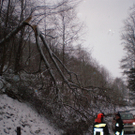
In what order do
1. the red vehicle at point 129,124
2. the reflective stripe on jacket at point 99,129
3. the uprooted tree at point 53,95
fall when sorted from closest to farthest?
the reflective stripe on jacket at point 99,129 → the uprooted tree at point 53,95 → the red vehicle at point 129,124

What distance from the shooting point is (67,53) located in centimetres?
1391

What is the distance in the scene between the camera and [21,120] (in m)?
6.14

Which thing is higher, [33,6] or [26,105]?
[33,6]

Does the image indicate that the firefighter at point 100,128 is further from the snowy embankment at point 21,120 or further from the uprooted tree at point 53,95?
the snowy embankment at point 21,120

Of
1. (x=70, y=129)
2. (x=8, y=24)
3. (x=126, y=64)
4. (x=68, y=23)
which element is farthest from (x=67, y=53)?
(x=126, y=64)

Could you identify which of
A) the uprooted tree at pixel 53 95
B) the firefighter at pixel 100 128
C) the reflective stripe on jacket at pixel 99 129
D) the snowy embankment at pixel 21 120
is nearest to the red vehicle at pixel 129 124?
the uprooted tree at pixel 53 95

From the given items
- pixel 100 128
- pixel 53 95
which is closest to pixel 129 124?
pixel 53 95

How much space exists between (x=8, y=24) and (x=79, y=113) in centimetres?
654

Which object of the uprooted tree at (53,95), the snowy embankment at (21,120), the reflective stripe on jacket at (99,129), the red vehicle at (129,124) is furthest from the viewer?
the red vehicle at (129,124)

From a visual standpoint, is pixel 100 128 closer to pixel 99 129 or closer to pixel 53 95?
pixel 99 129

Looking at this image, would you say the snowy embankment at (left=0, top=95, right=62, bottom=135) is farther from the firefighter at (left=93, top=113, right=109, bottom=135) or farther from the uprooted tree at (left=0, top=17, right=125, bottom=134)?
the firefighter at (left=93, top=113, right=109, bottom=135)

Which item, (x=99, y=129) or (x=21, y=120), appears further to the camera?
(x=21, y=120)

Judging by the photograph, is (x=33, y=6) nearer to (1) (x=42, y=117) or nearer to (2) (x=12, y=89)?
(2) (x=12, y=89)

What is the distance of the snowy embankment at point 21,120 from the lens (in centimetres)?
540
